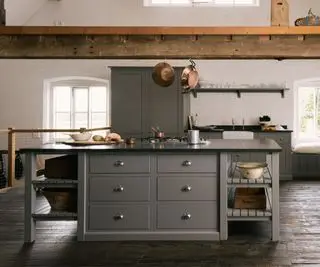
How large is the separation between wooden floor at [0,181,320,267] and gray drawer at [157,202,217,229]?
165 millimetres

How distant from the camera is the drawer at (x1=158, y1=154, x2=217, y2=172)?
3.73 m

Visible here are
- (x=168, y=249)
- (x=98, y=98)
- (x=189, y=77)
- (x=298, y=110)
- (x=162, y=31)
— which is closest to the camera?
(x=168, y=249)

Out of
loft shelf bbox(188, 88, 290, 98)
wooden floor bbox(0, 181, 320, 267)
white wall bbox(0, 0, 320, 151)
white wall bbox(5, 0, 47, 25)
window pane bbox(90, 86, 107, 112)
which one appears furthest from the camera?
window pane bbox(90, 86, 107, 112)

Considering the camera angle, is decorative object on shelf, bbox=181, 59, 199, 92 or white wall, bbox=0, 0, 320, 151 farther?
white wall, bbox=0, 0, 320, 151

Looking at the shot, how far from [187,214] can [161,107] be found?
399 cm

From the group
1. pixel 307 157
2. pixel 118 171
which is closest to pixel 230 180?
pixel 118 171

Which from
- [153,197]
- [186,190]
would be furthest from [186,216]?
[153,197]

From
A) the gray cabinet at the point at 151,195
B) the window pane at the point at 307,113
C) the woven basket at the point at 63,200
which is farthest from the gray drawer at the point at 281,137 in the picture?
the woven basket at the point at 63,200

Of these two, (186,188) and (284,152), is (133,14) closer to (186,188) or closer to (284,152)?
(284,152)

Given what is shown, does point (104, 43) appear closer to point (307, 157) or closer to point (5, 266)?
point (5, 266)

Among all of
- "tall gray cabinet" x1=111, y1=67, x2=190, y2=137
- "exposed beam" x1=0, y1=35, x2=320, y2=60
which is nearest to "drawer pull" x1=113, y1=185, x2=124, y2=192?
"exposed beam" x1=0, y1=35, x2=320, y2=60

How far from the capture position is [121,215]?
372 cm

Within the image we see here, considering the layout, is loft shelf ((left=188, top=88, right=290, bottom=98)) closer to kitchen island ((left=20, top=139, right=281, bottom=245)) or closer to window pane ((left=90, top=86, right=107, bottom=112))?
window pane ((left=90, top=86, right=107, bottom=112))

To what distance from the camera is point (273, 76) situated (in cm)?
820
